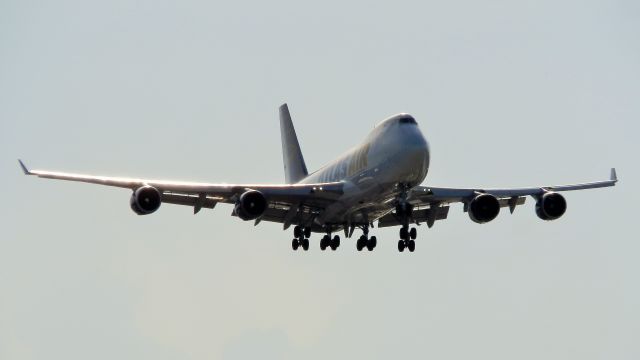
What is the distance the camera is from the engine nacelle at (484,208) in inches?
2416

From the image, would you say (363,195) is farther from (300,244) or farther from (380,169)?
(300,244)

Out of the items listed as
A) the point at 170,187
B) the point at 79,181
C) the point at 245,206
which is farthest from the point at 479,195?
the point at 79,181

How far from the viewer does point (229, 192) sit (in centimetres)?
5862

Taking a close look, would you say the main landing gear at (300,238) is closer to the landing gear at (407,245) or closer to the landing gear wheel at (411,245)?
the landing gear at (407,245)

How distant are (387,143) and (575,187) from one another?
48.0ft

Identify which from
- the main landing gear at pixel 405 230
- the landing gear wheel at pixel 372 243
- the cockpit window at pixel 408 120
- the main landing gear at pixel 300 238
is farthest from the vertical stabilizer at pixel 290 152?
the cockpit window at pixel 408 120

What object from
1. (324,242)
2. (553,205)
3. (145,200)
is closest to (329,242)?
(324,242)

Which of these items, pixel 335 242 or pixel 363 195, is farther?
pixel 335 242

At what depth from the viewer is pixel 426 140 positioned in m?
56.8

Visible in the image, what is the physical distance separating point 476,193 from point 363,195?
24.4 ft

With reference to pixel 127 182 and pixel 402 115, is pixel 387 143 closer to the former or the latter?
pixel 402 115

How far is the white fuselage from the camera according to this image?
56031 millimetres

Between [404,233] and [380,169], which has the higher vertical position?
[380,169]

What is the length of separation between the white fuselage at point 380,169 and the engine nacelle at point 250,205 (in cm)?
463
